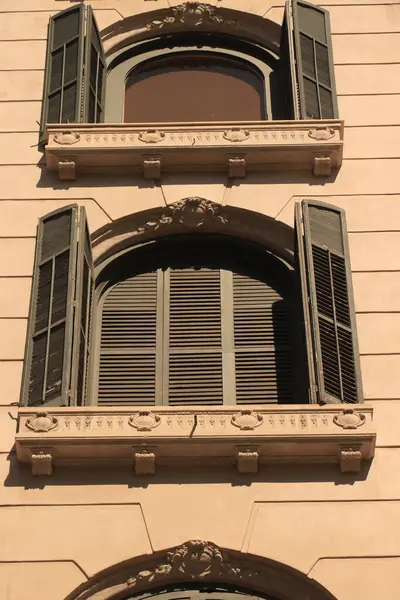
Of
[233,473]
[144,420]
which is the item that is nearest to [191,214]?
[144,420]

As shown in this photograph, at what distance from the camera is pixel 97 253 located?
16.0m

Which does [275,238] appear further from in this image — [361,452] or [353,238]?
[361,452]

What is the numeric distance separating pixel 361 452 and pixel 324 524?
89cm

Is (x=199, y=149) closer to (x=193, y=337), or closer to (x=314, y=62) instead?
(x=314, y=62)

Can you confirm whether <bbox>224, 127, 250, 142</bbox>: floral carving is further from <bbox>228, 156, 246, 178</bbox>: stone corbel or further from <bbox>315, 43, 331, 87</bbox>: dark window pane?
<bbox>315, 43, 331, 87</bbox>: dark window pane

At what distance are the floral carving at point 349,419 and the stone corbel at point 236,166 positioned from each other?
164 inches

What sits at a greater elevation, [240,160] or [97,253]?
[240,160]

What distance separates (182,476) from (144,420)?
0.68m

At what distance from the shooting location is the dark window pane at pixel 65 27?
59.7ft

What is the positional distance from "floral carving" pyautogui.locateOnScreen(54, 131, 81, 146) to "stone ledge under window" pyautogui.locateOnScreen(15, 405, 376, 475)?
4.34m

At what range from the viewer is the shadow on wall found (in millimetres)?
13352

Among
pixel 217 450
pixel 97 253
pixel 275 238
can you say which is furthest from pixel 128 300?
pixel 217 450

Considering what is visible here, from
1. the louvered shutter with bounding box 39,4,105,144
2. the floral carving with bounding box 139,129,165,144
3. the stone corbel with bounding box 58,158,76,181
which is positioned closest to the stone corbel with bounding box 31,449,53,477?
the stone corbel with bounding box 58,158,76,181

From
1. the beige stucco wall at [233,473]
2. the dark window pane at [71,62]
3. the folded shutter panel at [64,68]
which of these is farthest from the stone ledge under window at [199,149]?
the dark window pane at [71,62]
